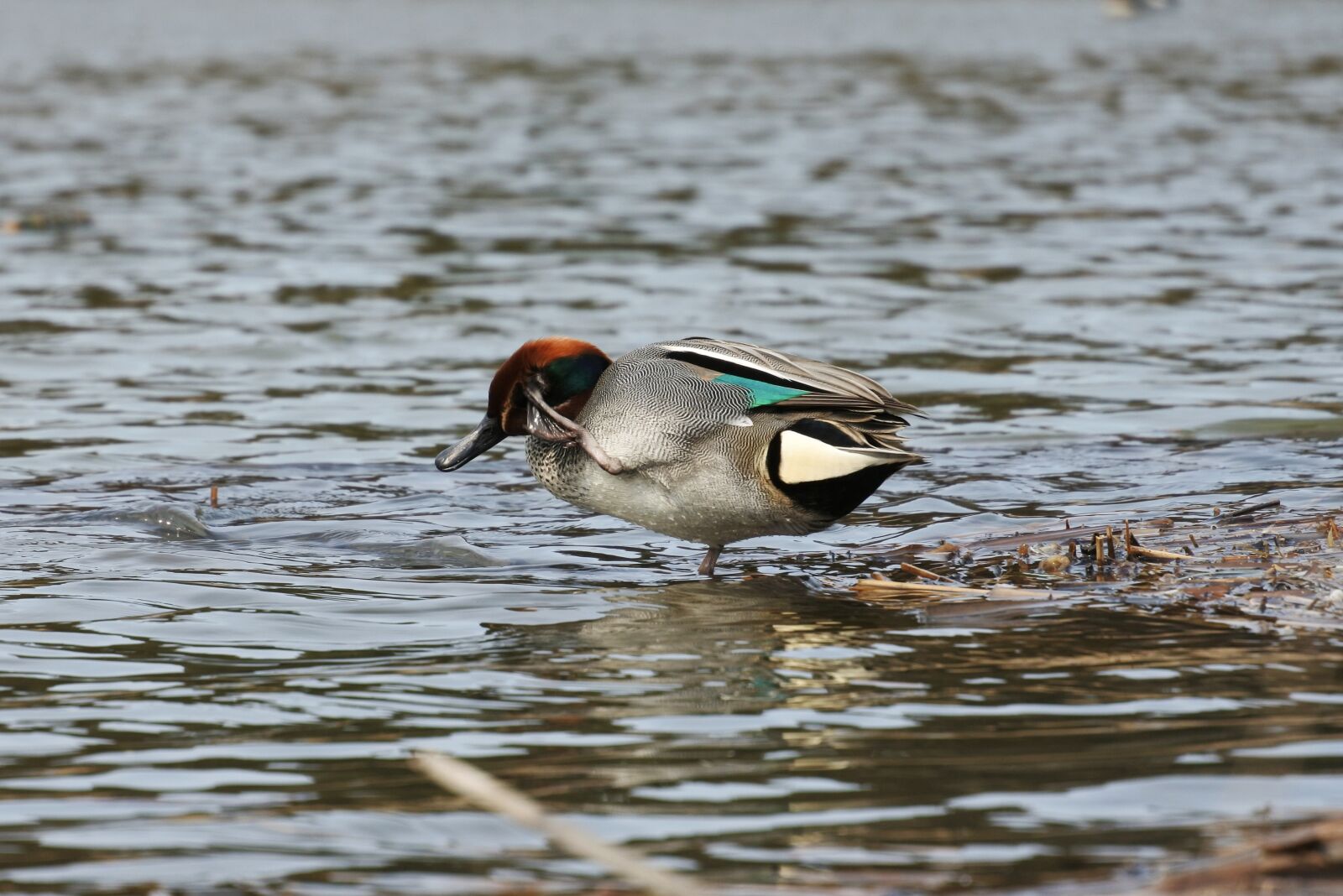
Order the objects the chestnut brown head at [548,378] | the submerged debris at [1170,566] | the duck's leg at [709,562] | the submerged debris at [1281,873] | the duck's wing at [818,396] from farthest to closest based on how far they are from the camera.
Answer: the duck's leg at [709,562] → the chestnut brown head at [548,378] → the duck's wing at [818,396] → the submerged debris at [1170,566] → the submerged debris at [1281,873]

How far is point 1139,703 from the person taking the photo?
4492 mm

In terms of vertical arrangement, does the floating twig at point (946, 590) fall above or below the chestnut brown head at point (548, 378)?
below

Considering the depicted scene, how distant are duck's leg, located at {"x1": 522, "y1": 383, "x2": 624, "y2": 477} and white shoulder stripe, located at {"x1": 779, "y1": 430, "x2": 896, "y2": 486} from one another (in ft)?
1.76

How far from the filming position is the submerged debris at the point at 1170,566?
545 cm

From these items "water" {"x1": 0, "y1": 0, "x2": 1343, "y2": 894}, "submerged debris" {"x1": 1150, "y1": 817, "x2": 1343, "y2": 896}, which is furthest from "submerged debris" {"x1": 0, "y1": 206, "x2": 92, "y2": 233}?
"submerged debris" {"x1": 1150, "y1": 817, "x2": 1343, "y2": 896}

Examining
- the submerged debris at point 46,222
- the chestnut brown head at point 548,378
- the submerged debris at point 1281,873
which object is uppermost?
the submerged debris at point 46,222

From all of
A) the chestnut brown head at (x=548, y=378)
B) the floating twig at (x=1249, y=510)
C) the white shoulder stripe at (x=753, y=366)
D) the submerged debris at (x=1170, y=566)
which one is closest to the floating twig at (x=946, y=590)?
the submerged debris at (x=1170, y=566)

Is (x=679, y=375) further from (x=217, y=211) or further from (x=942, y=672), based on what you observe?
(x=217, y=211)

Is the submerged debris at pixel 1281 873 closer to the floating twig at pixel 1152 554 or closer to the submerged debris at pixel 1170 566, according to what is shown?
the submerged debris at pixel 1170 566

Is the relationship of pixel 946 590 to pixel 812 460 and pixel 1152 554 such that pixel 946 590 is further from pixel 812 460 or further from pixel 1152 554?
pixel 1152 554

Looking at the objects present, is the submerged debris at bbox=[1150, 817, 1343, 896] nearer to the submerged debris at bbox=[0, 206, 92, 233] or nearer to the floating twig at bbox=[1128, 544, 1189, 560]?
the floating twig at bbox=[1128, 544, 1189, 560]

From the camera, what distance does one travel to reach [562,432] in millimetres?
5965

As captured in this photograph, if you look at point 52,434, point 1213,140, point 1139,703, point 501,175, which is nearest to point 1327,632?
point 1139,703

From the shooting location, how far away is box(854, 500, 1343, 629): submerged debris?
17.9 feet
